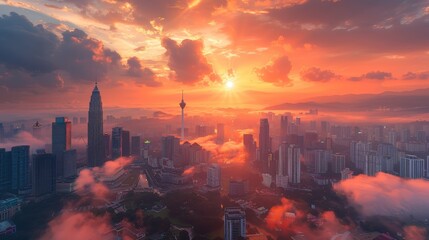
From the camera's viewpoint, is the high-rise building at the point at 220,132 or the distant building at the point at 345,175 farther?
the high-rise building at the point at 220,132

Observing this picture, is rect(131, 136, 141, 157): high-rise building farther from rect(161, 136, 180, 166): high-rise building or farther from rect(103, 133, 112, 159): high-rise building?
rect(161, 136, 180, 166): high-rise building

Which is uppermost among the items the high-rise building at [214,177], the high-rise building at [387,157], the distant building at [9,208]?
the high-rise building at [387,157]

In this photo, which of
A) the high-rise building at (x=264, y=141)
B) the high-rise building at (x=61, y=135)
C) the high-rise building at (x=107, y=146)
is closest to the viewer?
the high-rise building at (x=61, y=135)

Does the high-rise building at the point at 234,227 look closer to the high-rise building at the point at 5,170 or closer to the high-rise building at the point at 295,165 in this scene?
the high-rise building at the point at 295,165


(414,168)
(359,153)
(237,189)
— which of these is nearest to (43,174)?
(237,189)

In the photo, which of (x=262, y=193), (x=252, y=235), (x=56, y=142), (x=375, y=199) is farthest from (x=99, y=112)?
(x=375, y=199)

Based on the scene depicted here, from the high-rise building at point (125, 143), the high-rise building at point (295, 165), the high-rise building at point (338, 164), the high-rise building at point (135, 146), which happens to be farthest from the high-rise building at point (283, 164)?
the high-rise building at point (125, 143)

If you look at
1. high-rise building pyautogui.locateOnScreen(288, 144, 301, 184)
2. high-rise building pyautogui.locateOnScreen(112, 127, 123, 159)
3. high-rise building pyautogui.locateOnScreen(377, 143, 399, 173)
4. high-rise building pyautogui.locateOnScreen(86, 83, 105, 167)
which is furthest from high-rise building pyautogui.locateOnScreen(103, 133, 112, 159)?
high-rise building pyautogui.locateOnScreen(377, 143, 399, 173)
